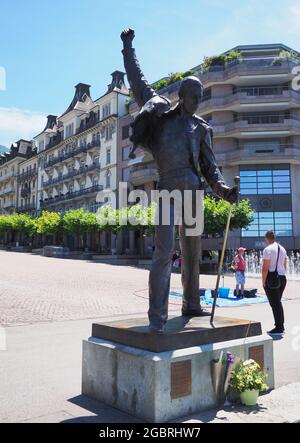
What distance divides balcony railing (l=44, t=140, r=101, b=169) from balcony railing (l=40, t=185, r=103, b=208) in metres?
4.78

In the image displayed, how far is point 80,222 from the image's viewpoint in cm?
4312

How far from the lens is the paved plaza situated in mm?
4062

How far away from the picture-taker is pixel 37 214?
219 feet

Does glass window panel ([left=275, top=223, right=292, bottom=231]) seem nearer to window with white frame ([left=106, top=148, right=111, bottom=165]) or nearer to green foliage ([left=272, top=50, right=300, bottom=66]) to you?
green foliage ([left=272, top=50, right=300, bottom=66])

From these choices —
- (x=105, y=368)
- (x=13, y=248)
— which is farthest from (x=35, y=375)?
(x=13, y=248)

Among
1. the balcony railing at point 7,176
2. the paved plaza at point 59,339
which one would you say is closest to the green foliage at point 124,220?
the paved plaza at point 59,339

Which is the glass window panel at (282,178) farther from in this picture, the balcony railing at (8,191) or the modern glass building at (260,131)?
the balcony railing at (8,191)

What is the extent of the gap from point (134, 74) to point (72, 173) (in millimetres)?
52572

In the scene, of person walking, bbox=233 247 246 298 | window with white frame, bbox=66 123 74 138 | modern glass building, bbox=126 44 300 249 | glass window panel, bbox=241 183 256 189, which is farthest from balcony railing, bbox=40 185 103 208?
person walking, bbox=233 247 246 298

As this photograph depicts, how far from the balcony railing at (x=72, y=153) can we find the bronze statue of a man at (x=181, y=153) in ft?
158

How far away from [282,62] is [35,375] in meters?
38.9

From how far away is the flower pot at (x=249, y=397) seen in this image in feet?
12.9

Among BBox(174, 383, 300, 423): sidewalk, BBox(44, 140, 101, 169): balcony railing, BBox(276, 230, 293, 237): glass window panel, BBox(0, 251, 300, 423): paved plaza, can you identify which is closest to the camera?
BBox(174, 383, 300, 423): sidewalk
